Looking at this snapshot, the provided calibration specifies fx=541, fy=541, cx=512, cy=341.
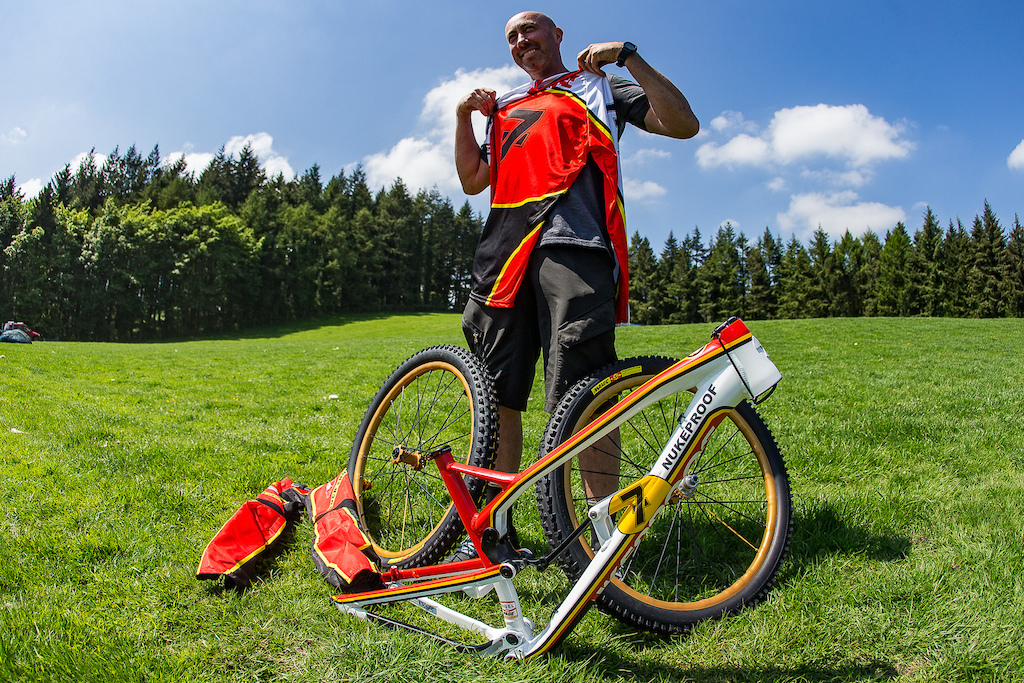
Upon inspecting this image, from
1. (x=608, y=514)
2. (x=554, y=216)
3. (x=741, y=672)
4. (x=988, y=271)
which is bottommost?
(x=741, y=672)

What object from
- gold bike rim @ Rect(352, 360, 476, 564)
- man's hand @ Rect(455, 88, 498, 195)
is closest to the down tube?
gold bike rim @ Rect(352, 360, 476, 564)

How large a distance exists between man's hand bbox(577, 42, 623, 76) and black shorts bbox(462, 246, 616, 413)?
82cm

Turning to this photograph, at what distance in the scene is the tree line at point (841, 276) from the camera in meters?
55.3

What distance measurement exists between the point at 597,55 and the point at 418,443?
2152 mm

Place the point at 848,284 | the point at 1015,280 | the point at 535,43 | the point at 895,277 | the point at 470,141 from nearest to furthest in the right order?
the point at 535,43
the point at 470,141
the point at 1015,280
the point at 895,277
the point at 848,284

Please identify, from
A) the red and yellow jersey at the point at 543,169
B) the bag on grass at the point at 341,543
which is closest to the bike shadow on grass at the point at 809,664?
the bag on grass at the point at 341,543

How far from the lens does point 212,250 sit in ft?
187

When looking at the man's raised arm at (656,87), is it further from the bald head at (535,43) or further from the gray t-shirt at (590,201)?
the bald head at (535,43)

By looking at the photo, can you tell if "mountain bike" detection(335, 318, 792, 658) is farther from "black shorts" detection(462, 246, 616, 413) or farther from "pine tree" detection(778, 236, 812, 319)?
"pine tree" detection(778, 236, 812, 319)

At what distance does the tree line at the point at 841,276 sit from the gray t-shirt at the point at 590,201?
66.5 m

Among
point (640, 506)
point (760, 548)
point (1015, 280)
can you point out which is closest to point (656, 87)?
point (640, 506)

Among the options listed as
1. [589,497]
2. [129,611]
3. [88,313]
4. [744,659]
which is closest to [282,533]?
[129,611]

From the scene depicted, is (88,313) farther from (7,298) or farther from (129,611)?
(129,611)

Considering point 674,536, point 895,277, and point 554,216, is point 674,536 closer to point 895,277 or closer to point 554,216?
point 554,216
